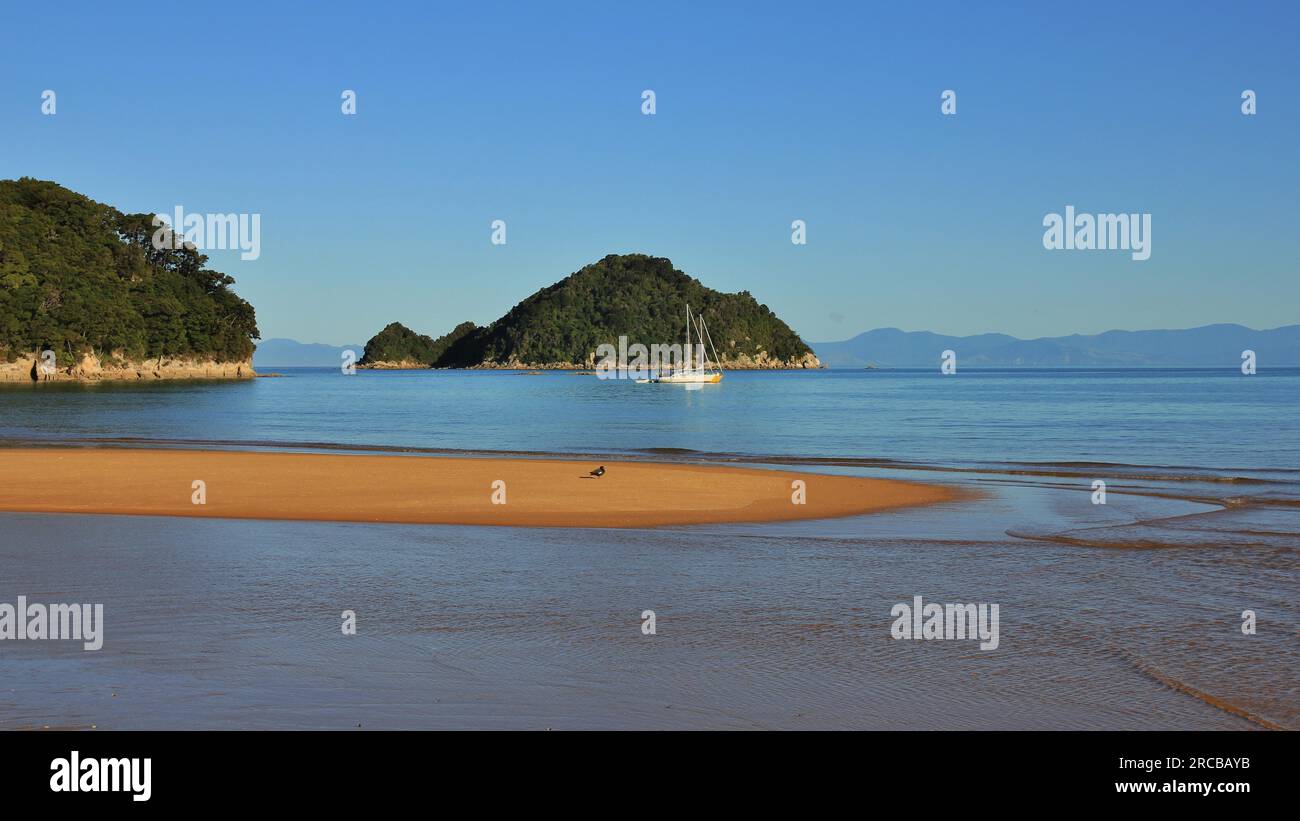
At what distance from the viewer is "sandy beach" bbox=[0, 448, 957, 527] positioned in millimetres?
19453

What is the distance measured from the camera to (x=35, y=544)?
14938 mm

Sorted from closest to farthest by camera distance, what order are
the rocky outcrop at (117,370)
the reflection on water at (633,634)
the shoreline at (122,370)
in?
1. the reflection on water at (633,634)
2. the shoreline at (122,370)
3. the rocky outcrop at (117,370)

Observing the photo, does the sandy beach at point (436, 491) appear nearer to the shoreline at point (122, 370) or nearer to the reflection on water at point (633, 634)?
the reflection on water at point (633, 634)

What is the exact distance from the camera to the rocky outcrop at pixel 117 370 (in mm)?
133000

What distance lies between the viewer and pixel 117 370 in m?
149

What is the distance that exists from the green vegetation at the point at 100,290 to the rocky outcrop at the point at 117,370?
3.46 feet

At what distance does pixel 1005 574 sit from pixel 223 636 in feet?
28.9
